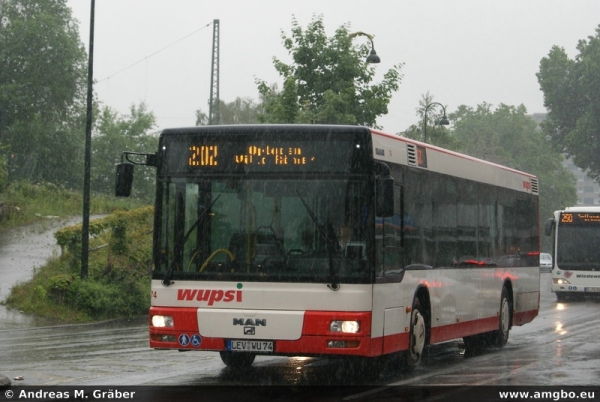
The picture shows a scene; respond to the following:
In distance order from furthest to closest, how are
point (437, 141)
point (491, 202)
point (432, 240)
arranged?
point (437, 141), point (491, 202), point (432, 240)

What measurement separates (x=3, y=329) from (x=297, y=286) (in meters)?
13.1

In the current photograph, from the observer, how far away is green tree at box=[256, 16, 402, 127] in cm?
3697

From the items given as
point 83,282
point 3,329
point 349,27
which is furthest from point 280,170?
point 349,27

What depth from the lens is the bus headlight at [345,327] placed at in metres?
11.6

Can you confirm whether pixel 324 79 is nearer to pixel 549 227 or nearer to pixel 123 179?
pixel 549 227

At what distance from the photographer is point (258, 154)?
12102mm

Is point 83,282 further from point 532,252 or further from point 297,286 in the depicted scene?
point 297,286

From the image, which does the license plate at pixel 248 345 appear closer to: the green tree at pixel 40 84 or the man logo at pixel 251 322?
the man logo at pixel 251 322

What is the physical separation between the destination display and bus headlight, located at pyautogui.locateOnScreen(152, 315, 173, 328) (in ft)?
5.31

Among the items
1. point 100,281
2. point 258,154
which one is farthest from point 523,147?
point 258,154

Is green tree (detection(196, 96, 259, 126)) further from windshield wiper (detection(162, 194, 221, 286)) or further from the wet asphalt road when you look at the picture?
windshield wiper (detection(162, 194, 221, 286))

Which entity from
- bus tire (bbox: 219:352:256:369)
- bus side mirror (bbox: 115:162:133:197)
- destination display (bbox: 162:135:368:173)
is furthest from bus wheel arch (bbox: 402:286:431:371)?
bus side mirror (bbox: 115:162:133:197)

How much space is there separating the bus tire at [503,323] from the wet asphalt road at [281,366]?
24 cm

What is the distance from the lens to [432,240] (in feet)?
47.3
